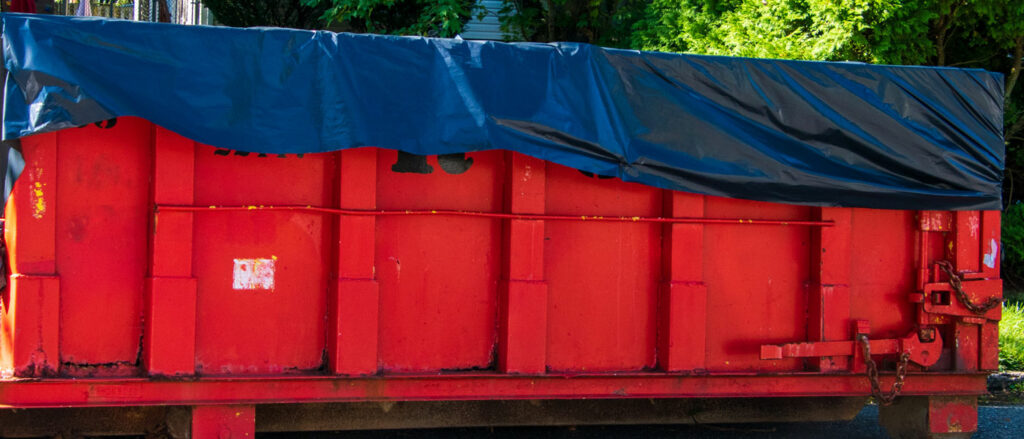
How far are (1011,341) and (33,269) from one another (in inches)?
352

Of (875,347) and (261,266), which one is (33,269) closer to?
(261,266)

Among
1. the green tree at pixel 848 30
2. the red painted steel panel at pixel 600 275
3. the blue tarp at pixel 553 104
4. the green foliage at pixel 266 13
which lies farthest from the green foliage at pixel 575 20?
the red painted steel panel at pixel 600 275

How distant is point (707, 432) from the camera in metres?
6.44

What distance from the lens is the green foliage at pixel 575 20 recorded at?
12.6m

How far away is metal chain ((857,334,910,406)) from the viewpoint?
5445 mm

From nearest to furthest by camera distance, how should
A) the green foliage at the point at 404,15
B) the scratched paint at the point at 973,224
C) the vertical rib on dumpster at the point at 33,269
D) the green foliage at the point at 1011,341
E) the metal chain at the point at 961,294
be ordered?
the vertical rib on dumpster at the point at 33,269
the metal chain at the point at 961,294
the scratched paint at the point at 973,224
the green foliage at the point at 1011,341
the green foliage at the point at 404,15

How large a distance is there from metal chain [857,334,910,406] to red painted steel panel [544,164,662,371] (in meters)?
1.28

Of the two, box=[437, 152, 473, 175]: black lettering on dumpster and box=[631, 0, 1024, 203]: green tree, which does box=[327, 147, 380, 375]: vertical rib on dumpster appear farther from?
box=[631, 0, 1024, 203]: green tree

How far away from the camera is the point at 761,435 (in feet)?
21.0

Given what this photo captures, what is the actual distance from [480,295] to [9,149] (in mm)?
2450

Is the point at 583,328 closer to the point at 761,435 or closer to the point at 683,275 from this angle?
the point at 683,275

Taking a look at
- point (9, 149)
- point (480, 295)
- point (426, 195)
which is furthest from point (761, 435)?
point (9, 149)

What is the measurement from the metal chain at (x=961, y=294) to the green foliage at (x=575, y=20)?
24.1ft

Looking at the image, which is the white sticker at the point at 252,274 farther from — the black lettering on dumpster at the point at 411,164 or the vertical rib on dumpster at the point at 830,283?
the vertical rib on dumpster at the point at 830,283
